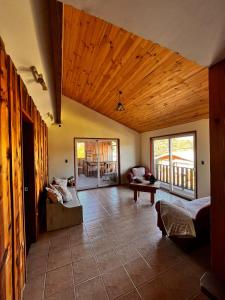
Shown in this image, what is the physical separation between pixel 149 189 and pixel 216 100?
3.32m

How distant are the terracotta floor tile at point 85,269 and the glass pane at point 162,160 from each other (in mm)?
4273

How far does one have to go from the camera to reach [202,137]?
159 inches

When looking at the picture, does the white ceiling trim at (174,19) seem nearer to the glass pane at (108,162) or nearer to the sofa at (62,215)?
the sofa at (62,215)

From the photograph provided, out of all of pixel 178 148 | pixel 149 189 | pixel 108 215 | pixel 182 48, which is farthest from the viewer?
pixel 178 148

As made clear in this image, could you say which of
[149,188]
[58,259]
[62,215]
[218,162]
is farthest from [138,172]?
[218,162]

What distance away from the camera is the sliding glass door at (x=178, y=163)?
4633 mm

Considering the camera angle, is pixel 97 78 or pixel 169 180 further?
pixel 169 180

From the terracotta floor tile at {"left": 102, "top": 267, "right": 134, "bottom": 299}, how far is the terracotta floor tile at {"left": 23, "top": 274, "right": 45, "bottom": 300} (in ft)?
2.25

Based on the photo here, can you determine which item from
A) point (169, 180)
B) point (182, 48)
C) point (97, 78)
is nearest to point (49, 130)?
point (97, 78)

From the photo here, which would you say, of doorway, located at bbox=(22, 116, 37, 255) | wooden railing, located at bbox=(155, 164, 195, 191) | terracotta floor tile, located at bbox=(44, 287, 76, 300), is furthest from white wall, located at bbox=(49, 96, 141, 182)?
terracotta floor tile, located at bbox=(44, 287, 76, 300)

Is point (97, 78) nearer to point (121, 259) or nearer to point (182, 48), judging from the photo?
point (182, 48)

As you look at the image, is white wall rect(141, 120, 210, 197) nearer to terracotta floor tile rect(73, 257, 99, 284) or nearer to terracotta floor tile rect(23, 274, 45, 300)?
terracotta floor tile rect(73, 257, 99, 284)

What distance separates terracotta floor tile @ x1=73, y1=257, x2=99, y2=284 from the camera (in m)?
1.74

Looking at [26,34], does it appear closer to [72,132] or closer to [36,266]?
[36,266]
